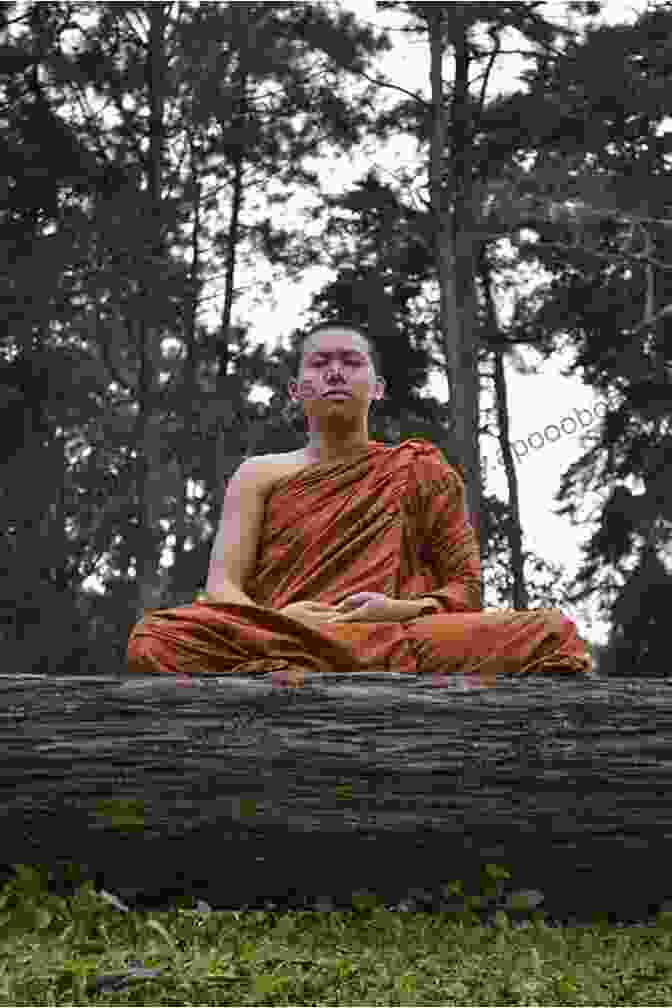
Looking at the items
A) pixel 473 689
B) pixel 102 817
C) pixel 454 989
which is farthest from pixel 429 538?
pixel 454 989

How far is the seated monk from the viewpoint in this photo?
172 inches

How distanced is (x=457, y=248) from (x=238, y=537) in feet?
28.8

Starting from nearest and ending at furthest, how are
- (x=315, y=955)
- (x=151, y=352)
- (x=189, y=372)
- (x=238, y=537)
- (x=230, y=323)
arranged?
(x=315, y=955) → (x=238, y=537) → (x=151, y=352) → (x=189, y=372) → (x=230, y=323)

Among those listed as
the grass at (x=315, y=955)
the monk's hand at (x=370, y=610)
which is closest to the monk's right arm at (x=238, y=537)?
the monk's hand at (x=370, y=610)

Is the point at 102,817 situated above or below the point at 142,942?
above

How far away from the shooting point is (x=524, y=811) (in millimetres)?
4125

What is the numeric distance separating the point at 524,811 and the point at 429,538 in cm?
125

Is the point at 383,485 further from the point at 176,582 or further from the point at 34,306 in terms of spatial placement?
the point at 176,582

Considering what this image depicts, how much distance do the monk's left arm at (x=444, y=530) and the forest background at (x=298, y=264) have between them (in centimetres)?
675

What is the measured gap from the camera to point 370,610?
4555mm

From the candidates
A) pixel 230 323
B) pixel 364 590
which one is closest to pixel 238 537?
pixel 364 590

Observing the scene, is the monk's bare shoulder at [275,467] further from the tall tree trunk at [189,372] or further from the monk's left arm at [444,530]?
the tall tree trunk at [189,372]

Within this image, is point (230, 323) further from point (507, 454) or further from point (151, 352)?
point (507, 454)

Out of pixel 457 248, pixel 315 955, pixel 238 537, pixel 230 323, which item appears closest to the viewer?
pixel 315 955
